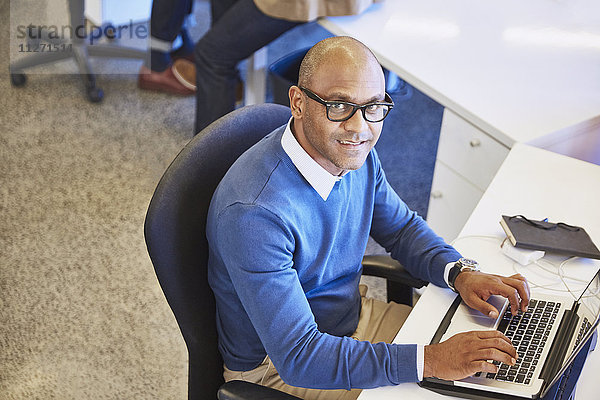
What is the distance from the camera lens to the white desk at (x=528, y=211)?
4.24ft

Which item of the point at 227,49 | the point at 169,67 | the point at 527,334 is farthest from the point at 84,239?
the point at 527,334

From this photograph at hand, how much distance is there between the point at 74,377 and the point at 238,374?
2.62ft

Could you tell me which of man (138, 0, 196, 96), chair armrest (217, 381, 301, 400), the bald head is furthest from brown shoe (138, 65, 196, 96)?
chair armrest (217, 381, 301, 400)

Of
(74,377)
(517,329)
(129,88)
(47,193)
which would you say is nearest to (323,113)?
(517,329)

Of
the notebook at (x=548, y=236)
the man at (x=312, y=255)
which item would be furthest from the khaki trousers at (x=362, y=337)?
the notebook at (x=548, y=236)

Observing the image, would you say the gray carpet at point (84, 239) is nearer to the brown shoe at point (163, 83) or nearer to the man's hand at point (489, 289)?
the brown shoe at point (163, 83)

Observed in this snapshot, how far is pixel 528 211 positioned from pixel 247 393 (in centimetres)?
75

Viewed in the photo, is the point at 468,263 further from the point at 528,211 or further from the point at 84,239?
the point at 84,239

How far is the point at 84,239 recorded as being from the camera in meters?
2.44

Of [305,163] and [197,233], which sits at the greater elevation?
[305,163]

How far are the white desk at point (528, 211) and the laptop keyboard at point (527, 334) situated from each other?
0.09m

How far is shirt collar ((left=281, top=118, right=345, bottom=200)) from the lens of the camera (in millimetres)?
1247

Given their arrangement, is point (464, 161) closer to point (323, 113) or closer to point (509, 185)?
point (509, 185)

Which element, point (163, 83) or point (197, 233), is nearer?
point (197, 233)
